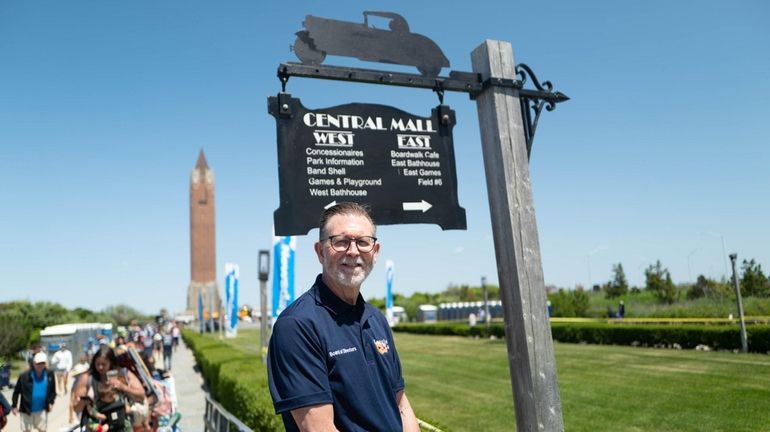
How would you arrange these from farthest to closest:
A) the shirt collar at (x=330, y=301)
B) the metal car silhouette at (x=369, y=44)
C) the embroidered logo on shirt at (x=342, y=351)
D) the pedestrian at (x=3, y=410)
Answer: the pedestrian at (x=3, y=410), the metal car silhouette at (x=369, y=44), the shirt collar at (x=330, y=301), the embroidered logo on shirt at (x=342, y=351)

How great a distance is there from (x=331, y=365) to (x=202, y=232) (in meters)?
102

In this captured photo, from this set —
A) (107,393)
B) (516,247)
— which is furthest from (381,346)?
(107,393)

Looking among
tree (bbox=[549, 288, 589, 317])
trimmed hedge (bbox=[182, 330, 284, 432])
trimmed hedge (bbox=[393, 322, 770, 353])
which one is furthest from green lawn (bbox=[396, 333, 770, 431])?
tree (bbox=[549, 288, 589, 317])

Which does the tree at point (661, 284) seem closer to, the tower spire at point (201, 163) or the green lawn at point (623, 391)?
the green lawn at point (623, 391)

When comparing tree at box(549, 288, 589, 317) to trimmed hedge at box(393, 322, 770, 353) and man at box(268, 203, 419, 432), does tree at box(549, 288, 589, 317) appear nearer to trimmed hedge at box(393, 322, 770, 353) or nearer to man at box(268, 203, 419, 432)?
trimmed hedge at box(393, 322, 770, 353)

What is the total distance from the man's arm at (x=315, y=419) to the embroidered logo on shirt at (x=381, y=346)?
387 millimetres

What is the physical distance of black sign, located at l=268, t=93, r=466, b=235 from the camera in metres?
3.53

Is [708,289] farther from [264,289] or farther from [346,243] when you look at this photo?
[346,243]

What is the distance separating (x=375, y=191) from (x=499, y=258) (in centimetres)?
99

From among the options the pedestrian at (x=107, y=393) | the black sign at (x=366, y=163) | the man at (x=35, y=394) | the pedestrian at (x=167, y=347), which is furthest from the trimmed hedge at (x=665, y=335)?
the black sign at (x=366, y=163)

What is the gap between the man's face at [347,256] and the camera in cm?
233

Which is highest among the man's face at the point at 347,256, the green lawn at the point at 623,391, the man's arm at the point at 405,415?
the man's face at the point at 347,256

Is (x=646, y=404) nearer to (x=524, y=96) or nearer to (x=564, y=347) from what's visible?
(x=524, y=96)

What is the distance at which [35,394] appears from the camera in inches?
375
